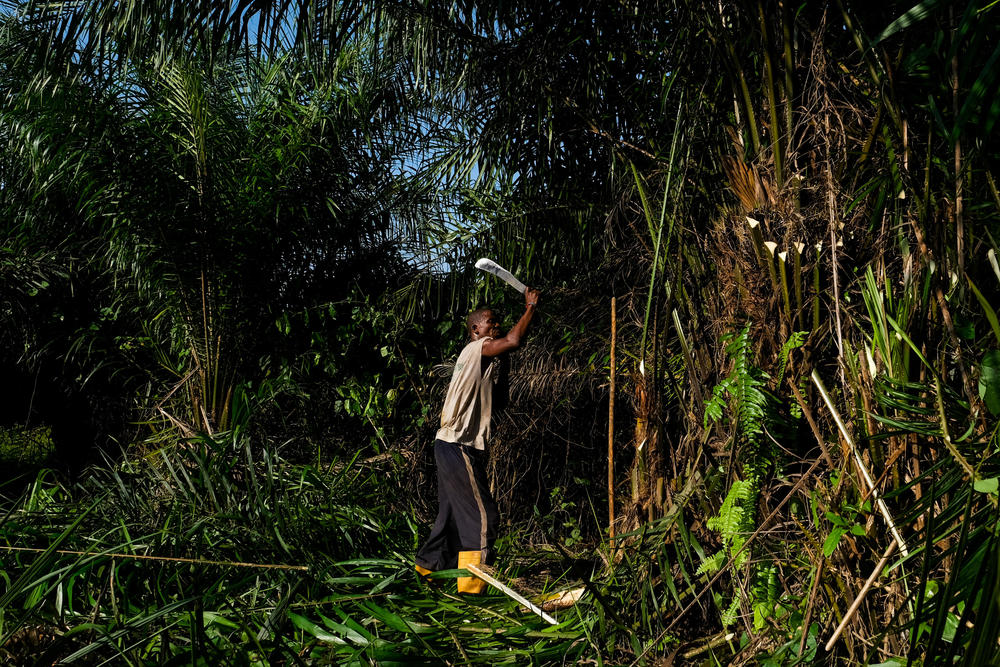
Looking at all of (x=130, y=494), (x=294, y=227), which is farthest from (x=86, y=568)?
(x=294, y=227)

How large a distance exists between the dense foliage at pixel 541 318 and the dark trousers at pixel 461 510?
0.78 feet

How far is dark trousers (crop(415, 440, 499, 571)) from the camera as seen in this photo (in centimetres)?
407

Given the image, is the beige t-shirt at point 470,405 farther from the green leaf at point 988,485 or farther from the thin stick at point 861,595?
the green leaf at point 988,485

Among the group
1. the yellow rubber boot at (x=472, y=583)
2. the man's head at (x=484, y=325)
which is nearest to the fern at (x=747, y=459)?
the yellow rubber boot at (x=472, y=583)

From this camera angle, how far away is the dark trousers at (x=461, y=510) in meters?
4.07

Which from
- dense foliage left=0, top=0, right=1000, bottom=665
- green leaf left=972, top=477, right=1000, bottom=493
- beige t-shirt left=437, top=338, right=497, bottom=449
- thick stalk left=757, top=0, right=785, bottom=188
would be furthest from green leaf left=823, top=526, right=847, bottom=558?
beige t-shirt left=437, top=338, right=497, bottom=449

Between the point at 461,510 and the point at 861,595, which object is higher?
the point at 861,595

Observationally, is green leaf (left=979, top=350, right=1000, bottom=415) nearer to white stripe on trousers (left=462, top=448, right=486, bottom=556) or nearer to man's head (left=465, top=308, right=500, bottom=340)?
white stripe on trousers (left=462, top=448, right=486, bottom=556)

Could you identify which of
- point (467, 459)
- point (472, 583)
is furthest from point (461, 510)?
point (472, 583)

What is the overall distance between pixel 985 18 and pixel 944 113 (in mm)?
464

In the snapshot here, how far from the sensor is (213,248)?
5.94 meters

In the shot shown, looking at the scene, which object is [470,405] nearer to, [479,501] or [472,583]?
[479,501]

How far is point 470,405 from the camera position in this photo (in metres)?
4.23

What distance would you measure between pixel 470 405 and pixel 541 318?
0.83 m
